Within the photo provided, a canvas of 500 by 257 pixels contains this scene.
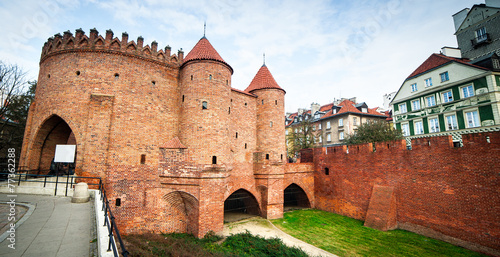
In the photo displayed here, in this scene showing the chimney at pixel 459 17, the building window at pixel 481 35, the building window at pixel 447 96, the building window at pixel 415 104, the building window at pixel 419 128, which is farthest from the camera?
the chimney at pixel 459 17

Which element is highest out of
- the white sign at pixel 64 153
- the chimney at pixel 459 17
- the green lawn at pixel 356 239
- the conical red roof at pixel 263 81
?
the chimney at pixel 459 17

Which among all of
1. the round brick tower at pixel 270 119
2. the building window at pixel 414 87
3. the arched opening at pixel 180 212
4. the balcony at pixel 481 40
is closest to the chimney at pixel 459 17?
the balcony at pixel 481 40

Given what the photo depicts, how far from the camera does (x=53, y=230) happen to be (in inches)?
228

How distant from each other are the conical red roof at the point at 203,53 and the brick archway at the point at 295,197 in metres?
12.3

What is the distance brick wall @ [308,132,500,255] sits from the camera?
10.4 meters

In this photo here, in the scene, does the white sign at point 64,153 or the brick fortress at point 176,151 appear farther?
the brick fortress at point 176,151

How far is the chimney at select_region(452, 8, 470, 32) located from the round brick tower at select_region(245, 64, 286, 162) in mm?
23070

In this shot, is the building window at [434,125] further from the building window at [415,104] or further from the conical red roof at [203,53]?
the conical red roof at [203,53]

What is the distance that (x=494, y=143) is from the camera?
10.4m

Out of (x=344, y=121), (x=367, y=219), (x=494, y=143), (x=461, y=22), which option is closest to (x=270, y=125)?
(x=367, y=219)

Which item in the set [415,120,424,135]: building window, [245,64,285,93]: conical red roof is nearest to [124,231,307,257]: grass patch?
[245,64,285,93]: conical red roof

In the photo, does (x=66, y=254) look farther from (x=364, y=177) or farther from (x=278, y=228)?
(x=364, y=177)

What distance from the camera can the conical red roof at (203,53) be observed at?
45.1 ft

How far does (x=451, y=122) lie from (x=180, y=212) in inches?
953
